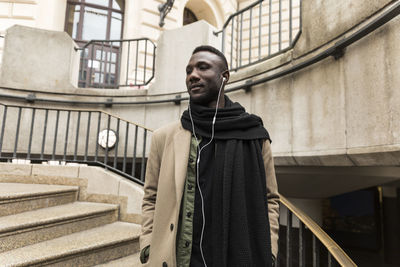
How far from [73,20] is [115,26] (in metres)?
1.54

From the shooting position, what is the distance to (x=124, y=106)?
596 cm

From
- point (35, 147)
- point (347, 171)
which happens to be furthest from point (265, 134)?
point (35, 147)

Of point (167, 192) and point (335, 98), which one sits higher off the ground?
point (335, 98)

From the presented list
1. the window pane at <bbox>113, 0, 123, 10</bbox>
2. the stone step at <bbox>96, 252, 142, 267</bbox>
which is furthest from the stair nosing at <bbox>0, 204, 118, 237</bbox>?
the window pane at <bbox>113, 0, 123, 10</bbox>

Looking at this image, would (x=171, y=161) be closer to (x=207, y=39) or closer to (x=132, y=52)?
(x=207, y=39)

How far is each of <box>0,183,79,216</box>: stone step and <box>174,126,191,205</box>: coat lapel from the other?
2747 mm

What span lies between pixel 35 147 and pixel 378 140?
598 cm

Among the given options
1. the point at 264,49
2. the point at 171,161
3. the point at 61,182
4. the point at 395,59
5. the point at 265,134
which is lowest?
the point at 61,182

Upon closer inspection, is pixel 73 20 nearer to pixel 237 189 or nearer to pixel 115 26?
pixel 115 26

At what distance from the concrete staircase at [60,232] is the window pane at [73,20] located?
27.6ft

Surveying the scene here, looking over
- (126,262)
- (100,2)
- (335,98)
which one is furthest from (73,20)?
(335,98)

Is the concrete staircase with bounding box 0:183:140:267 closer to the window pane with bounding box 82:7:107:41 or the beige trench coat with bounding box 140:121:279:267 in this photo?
the beige trench coat with bounding box 140:121:279:267

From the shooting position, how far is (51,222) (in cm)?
302

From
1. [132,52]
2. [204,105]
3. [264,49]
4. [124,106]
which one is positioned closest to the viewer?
[204,105]
